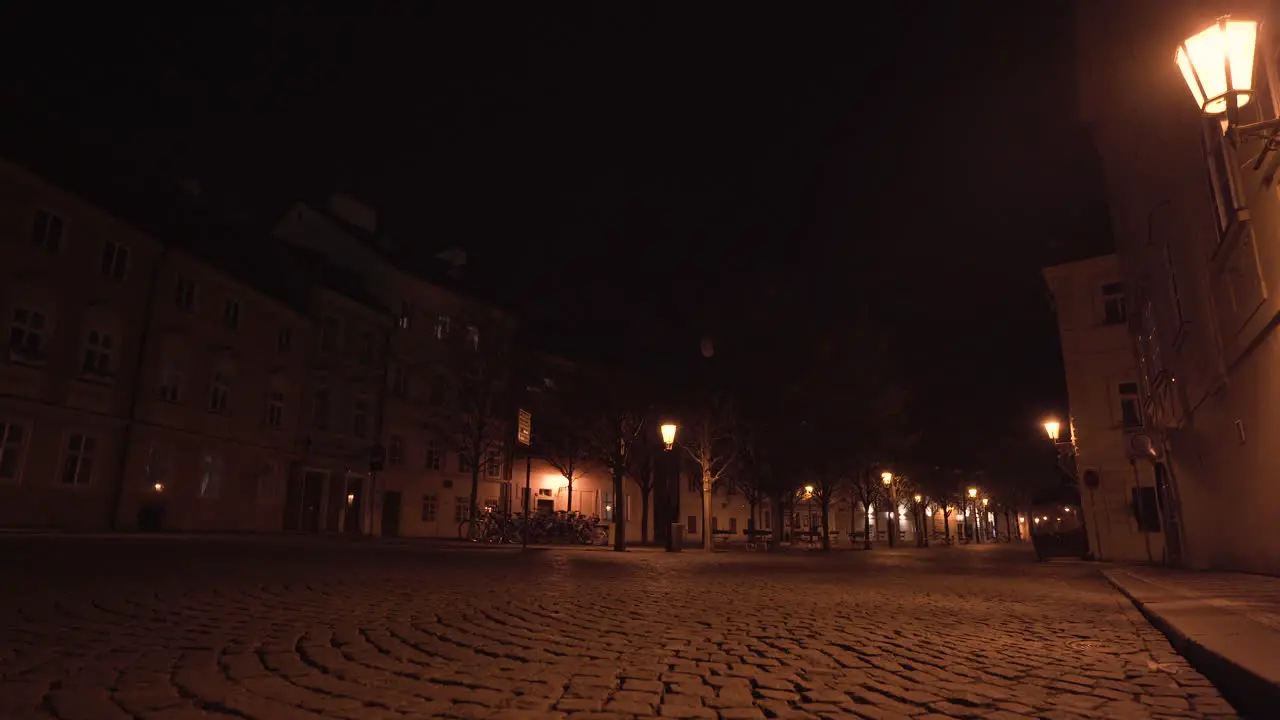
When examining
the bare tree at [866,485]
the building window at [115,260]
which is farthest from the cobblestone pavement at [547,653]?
the bare tree at [866,485]

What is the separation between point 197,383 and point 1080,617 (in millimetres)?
27711

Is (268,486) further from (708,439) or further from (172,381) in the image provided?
(708,439)

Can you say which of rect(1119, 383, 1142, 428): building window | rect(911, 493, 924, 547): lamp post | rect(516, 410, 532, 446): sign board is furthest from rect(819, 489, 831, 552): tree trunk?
rect(516, 410, 532, 446): sign board

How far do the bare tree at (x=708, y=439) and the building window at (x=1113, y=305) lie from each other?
13441mm

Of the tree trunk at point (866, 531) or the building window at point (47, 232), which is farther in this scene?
the tree trunk at point (866, 531)

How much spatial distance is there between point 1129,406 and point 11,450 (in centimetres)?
3368

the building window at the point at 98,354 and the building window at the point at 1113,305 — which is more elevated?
the building window at the point at 1113,305

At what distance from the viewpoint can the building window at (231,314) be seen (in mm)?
28031

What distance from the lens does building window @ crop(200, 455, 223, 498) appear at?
26.9 metres

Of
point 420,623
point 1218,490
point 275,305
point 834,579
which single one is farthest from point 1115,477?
point 275,305

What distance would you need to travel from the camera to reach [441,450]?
124ft

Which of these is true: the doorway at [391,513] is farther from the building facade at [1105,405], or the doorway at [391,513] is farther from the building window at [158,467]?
the building facade at [1105,405]

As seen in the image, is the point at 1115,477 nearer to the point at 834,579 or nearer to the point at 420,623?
the point at 834,579

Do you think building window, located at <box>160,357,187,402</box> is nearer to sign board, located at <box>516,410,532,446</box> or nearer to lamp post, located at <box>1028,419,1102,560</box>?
sign board, located at <box>516,410,532,446</box>
